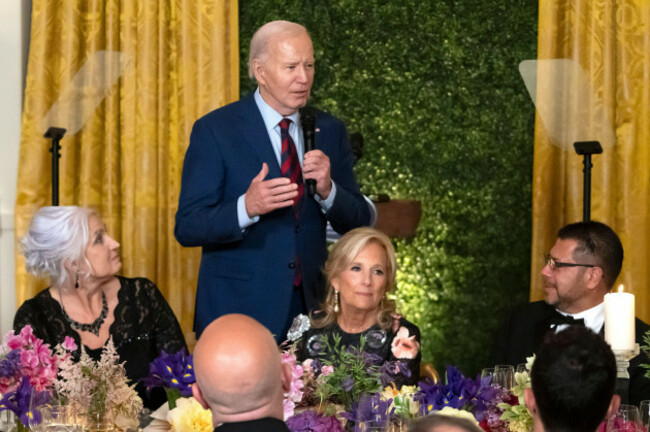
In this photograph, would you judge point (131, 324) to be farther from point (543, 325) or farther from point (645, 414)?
point (645, 414)

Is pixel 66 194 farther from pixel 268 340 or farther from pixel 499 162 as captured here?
pixel 268 340

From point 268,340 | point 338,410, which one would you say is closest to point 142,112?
point 338,410

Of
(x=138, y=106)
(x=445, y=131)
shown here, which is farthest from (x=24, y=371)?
(x=445, y=131)

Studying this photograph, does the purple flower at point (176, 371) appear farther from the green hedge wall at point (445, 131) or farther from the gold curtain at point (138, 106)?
the green hedge wall at point (445, 131)

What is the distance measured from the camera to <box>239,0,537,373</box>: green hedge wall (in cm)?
557

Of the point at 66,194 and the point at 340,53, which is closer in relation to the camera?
the point at 66,194

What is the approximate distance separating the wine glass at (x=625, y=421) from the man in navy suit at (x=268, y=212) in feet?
5.07

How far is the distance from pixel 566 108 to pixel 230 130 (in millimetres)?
2332

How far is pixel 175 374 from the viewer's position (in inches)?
101

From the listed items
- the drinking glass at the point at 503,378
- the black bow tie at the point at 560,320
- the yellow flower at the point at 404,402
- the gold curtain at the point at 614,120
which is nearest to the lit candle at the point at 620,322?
the drinking glass at the point at 503,378

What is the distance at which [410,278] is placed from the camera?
18.4 ft

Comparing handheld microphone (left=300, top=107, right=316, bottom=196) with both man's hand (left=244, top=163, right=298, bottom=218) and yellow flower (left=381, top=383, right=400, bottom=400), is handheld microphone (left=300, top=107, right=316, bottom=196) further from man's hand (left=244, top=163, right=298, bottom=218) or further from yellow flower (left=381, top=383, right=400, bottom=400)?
yellow flower (left=381, top=383, right=400, bottom=400)

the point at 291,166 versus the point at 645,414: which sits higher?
the point at 291,166

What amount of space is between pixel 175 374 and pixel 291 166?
1284mm
